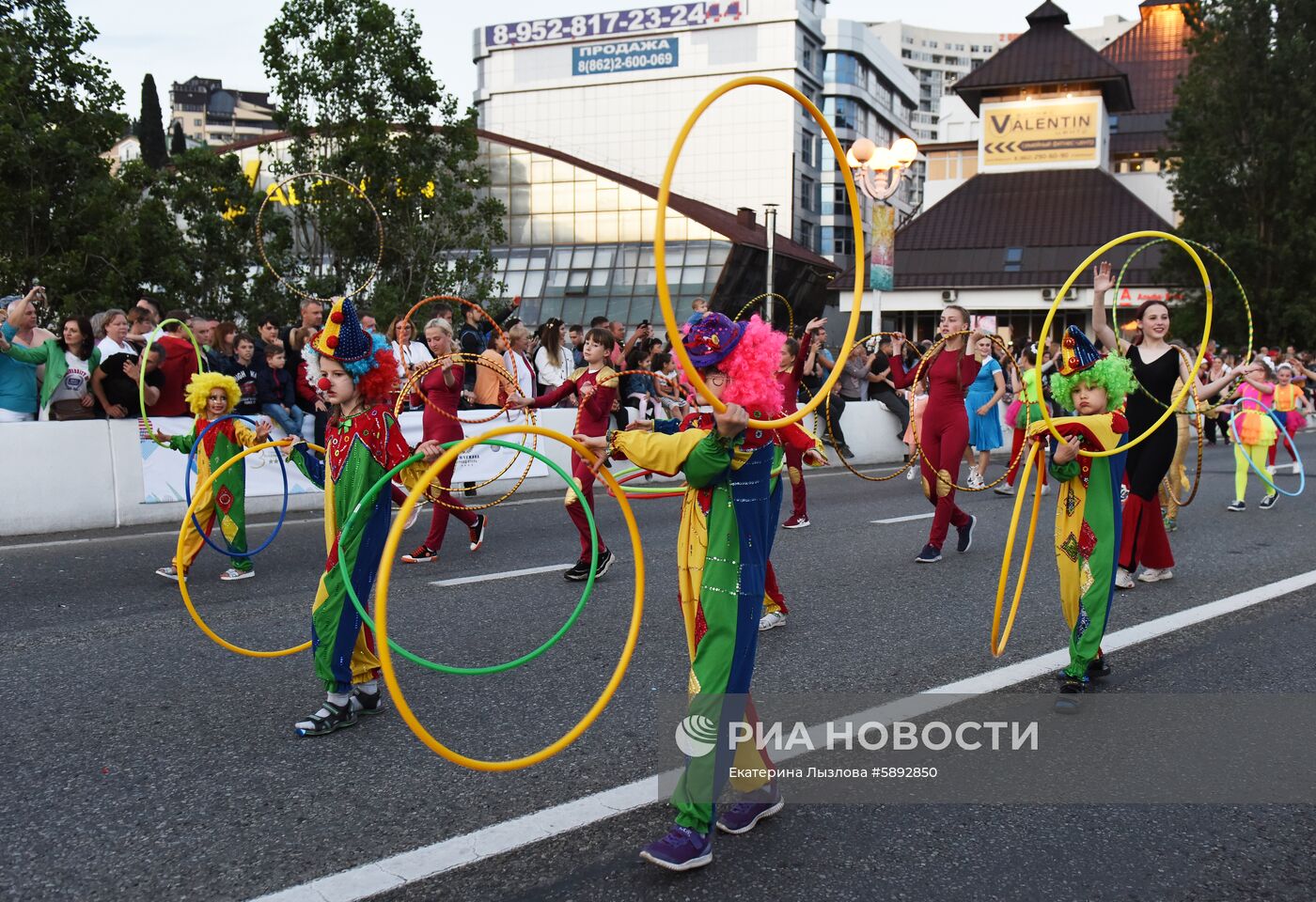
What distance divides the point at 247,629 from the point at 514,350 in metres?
6.04

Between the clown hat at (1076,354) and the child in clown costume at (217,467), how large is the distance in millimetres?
5277

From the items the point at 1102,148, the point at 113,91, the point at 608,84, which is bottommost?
the point at 113,91

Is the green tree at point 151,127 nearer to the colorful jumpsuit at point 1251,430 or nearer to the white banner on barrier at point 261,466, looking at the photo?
the white banner on barrier at point 261,466

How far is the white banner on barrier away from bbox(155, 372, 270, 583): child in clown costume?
6.38ft

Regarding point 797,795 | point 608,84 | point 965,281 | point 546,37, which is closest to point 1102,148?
point 965,281

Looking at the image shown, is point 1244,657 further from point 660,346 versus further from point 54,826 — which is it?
point 660,346

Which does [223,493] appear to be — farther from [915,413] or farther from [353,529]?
[915,413]

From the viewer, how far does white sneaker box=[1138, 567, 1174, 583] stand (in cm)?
843

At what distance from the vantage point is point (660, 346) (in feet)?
49.4

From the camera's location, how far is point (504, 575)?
28.4ft

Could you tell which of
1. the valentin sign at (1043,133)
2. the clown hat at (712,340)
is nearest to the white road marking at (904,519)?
the clown hat at (712,340)

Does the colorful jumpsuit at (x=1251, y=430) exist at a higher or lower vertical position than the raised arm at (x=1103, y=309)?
lower

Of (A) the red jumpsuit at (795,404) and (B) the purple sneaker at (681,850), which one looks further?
(A) the red jumpsuit at (795,404)

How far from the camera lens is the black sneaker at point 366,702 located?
5164 mm
